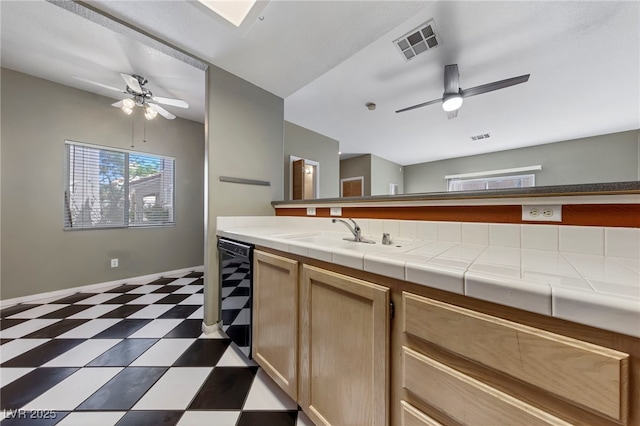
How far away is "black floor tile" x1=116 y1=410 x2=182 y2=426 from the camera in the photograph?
1.05 metres

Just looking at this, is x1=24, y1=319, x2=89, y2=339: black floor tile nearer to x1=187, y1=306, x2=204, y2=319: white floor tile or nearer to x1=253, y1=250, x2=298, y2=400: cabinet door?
x1=187, y1=306, x2=204, y2=319: white floor tile

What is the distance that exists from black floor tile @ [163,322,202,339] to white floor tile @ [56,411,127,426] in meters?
0.67

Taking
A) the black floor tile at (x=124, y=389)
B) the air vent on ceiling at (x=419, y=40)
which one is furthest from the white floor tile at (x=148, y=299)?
the air vent on ceiling at (x=419, y=40)

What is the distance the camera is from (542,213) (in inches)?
36.2

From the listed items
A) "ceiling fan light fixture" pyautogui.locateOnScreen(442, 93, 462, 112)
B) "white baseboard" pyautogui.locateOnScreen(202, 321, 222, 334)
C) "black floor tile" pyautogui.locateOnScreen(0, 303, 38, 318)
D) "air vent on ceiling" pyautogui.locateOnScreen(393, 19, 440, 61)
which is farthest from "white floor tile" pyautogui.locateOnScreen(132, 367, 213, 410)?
"ceiling fan light fixture" pyautogui.locateOnScreen(442, 93, 462, 112)

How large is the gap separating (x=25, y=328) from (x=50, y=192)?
60.4 inches

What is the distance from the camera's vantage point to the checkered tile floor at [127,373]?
43.1 inches

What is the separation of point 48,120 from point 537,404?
440 centimetres

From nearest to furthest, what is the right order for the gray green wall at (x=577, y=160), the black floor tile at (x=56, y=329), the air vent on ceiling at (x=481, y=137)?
the black floor tile at (x=56, y=329) → the gray green wall at (x=577, y=160) → the air vent on ceiling at (x=481, y=137)

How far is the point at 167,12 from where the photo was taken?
1.45 m

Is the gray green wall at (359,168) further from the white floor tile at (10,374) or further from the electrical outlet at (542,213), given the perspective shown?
the white floor tile at (10,374)

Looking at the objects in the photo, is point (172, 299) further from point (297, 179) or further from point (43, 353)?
point (297, 179)

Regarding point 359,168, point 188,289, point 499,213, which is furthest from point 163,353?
point 359,168

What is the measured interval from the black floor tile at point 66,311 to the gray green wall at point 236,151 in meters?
1.48
